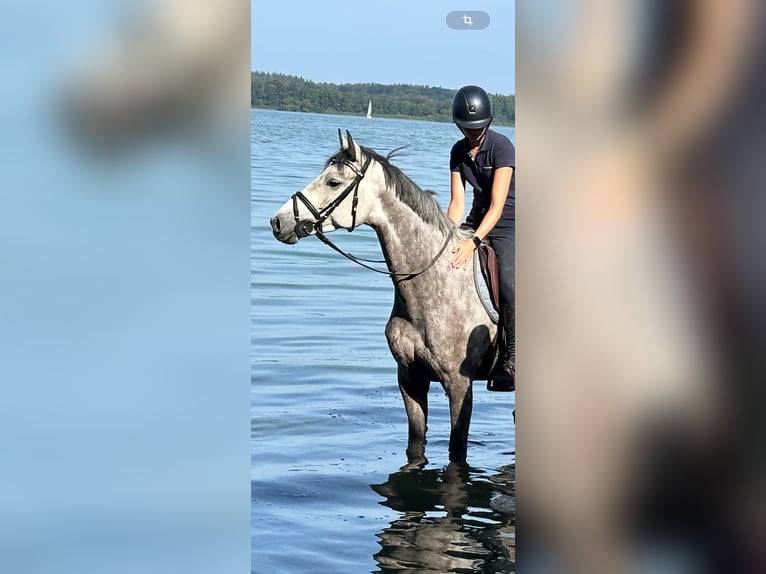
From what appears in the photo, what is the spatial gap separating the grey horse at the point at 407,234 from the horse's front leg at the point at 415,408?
16cm

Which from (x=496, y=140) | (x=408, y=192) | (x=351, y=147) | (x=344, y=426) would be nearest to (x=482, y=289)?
(x=408, y=192)

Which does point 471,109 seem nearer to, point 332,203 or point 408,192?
point 408,192

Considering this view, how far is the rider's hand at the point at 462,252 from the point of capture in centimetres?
394

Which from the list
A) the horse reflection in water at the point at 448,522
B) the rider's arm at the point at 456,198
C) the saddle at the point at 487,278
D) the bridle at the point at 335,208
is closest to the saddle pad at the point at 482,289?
the saddle at the point at 487,278

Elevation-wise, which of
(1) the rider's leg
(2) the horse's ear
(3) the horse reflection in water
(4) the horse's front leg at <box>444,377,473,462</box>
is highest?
(2) the horse's ear

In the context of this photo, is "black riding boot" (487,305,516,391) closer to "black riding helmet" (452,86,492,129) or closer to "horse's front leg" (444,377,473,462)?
"horse's front leg" (444,377,473,462)

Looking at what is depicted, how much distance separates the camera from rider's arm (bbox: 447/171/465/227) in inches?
165

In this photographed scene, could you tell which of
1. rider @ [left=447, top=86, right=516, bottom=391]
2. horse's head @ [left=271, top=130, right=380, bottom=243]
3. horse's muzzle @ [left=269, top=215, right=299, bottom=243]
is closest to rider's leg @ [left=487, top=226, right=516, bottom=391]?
rider @ [left=447, top=86, right=516, bottom=391]

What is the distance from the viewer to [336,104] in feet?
18.7

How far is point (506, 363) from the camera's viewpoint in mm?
4016
